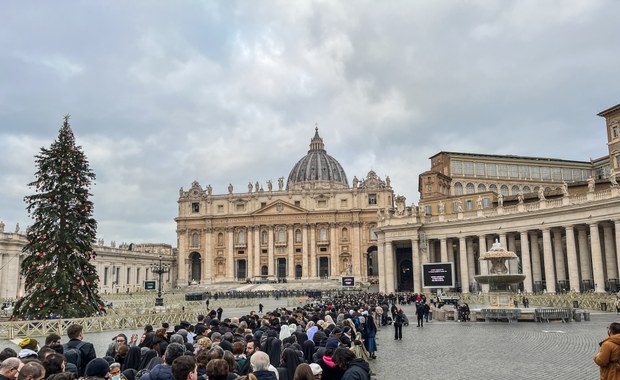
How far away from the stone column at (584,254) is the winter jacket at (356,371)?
151ft

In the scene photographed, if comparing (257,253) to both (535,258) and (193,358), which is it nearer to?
(535,258)

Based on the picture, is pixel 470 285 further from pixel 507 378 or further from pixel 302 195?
pixel 302 195

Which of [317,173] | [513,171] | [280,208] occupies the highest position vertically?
[317,173]

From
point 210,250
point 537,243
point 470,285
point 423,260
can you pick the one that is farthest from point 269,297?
point 210,250

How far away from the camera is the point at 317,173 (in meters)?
123

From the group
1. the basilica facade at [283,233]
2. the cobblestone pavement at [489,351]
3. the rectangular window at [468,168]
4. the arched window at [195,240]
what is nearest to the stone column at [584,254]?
the cobblestone pavement at [489,351]

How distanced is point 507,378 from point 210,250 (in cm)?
9590

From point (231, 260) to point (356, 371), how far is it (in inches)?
3891

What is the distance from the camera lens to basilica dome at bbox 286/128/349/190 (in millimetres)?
120056

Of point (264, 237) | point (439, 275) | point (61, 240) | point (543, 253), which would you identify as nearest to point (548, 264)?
point (543, 253)

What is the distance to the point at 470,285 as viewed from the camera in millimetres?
54938

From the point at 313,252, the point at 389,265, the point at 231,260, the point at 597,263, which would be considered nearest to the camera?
the point at 597,263

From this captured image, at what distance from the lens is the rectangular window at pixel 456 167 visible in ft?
249

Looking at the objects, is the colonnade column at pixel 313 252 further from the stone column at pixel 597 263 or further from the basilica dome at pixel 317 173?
the stone column at pixel 597 263
